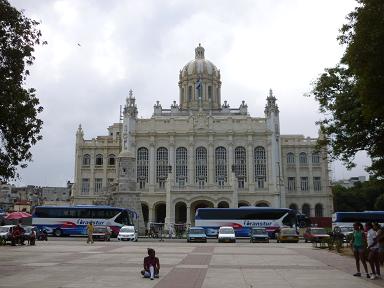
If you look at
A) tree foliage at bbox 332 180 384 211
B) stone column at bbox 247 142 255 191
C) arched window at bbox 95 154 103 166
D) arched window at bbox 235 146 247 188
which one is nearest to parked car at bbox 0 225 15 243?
stone column at bbox 247 142 255 191

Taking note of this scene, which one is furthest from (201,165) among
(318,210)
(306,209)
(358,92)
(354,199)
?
(358,92)

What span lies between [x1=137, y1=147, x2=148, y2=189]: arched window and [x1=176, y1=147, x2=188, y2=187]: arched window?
539cm

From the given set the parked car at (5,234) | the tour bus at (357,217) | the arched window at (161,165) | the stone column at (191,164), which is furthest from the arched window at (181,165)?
the parked car at (5,234)

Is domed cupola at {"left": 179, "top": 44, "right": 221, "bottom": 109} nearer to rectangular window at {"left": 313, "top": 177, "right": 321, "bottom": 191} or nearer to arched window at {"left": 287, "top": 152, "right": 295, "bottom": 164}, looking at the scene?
arched window at {"left": 287, "top": 152, "right": 295, "bottom": 164}

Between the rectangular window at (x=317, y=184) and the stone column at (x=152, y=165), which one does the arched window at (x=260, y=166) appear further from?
the stone column at (x=152, y=165)

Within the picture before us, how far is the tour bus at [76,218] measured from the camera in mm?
47125

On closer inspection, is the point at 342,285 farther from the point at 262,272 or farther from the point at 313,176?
the point at 313,176

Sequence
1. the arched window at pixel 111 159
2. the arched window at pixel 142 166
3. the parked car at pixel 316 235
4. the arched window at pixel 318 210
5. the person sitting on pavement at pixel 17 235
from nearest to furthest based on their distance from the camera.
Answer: the person sitting on pavement at pixel 17 235 → the parked car at pixel 316 235 → the arched window at pixel 142 166 → the arched window at pixel 318 210 → the arched window at pixel 111 159

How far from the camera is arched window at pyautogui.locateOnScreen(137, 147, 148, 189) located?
8035 centimetres

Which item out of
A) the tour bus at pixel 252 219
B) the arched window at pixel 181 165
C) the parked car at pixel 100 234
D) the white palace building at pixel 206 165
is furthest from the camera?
the arched window at pixel 181 165

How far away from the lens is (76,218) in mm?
47250

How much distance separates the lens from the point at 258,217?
160 feet

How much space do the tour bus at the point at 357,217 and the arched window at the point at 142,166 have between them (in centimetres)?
3948

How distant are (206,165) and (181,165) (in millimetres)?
4161
